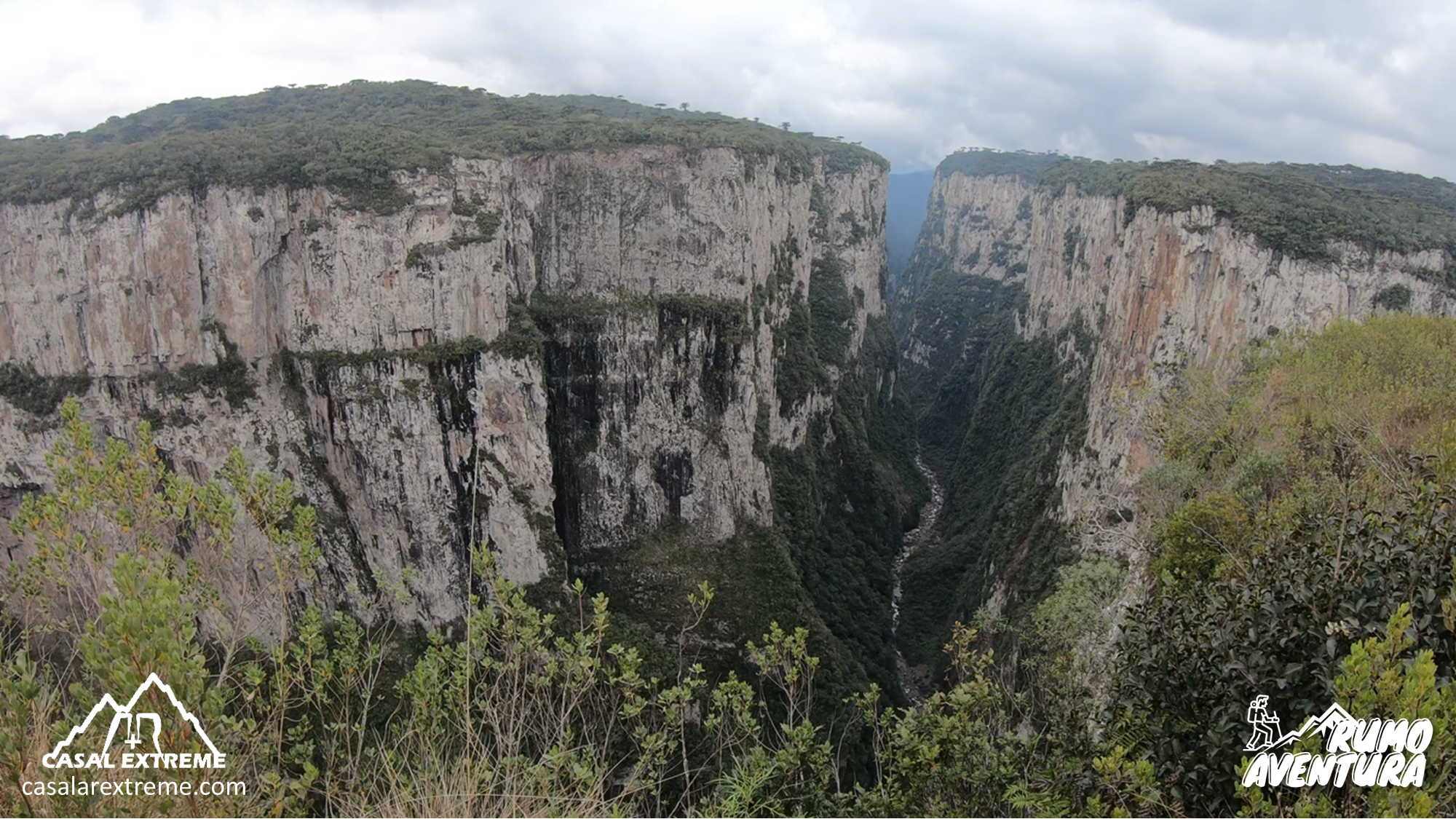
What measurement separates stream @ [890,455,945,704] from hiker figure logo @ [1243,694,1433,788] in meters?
31.0

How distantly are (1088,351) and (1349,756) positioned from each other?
5403cm

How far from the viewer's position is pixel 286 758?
30.9 ft

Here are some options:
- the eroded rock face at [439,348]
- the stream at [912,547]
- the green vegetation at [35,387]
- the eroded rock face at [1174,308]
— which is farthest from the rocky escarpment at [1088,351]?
the green vegetation at [35,387]

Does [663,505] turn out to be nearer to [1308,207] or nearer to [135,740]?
[1308,207]

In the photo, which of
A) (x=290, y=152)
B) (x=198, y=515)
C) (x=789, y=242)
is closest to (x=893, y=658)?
(x=789, y=242)

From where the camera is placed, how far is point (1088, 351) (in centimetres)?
5641

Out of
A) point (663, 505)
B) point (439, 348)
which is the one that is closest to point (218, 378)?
point (439, 348)

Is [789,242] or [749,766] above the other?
[789,242]

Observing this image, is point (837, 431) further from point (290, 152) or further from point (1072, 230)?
point (290, 152)

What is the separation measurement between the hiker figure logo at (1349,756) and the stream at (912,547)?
30956 millimetres

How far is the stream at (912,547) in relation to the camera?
43062 mm

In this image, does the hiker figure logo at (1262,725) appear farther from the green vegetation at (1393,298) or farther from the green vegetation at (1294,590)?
the green vegetation at (1393,298)

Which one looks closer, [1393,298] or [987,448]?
[1393,298]

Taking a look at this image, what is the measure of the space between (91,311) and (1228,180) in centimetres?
5255
